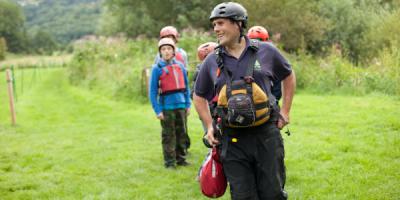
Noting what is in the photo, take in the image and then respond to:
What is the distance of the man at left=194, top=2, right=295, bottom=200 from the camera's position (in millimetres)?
4355

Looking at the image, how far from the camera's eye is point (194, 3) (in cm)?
3138

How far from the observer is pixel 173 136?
8438mm

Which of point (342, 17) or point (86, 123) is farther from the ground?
point (342, 17)

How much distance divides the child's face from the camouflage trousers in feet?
2.95

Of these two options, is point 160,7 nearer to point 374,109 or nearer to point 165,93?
point 374,109

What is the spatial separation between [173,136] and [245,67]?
429cm

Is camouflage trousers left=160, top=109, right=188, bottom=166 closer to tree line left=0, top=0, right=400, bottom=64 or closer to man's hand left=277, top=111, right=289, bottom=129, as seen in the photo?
man's hand left=277, top=111, right=289, bottom=129

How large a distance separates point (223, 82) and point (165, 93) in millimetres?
3953

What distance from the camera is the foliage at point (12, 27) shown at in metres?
104

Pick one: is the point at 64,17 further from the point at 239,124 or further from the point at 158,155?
the point at 239,124

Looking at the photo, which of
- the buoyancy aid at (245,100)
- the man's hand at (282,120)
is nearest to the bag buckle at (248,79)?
the buoyancy aid at (245,100)

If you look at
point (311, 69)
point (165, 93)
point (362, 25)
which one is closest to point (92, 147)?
point (165, 93)

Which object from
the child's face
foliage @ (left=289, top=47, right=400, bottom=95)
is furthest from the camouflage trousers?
foliage @ (left=289, top=47, right=400, bottom=95)

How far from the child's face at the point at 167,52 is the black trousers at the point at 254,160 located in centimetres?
369
